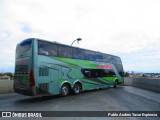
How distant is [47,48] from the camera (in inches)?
488

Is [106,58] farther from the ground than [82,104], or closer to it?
farther from the ground

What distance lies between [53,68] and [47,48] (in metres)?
1.49

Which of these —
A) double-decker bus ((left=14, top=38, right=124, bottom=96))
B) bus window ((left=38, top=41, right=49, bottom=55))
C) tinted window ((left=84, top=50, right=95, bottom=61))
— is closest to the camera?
double-decker bus ((left=14, top=38, right=124, bottom=96))

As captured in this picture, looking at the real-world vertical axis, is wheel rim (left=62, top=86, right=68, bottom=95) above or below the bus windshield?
below

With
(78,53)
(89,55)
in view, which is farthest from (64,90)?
(89,55)

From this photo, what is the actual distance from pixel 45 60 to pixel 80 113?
541 cm

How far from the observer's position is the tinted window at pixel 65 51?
13.8m

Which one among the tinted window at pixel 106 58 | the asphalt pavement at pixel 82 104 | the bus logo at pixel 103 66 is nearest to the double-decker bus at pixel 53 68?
the bus logo at pixel 103 66

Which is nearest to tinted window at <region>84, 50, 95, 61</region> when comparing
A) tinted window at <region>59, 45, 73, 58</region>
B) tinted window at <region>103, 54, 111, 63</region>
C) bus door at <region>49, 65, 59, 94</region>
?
tinted window at <region>59, 45, 73, 58</region>

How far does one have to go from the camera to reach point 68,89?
14.5 meters

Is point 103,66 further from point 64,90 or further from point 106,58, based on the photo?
point 64,90

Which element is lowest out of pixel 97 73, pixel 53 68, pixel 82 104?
pixel 82 104

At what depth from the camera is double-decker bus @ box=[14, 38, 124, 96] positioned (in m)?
11.2

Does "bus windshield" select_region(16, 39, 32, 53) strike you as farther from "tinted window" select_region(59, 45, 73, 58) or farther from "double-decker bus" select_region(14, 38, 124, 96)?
"tinted window" select_region(59, 45, 73, 58)
